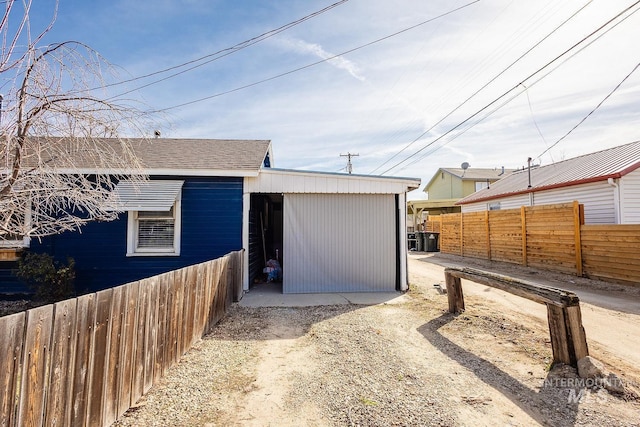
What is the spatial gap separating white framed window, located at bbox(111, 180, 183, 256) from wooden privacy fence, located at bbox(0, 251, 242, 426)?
12.3ft

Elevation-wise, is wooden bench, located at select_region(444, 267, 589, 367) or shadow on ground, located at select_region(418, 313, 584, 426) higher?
wooden bench, located at select_region(444, 267, 589, 367)

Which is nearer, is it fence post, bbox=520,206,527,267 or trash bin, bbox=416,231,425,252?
fence post, bbox=520,206,527,267

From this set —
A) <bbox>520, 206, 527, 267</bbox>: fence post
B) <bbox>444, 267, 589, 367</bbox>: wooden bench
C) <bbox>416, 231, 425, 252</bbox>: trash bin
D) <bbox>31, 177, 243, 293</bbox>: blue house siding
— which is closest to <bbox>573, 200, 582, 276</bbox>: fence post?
<bbox>520, 206, 527, 267</bbox>: fence post

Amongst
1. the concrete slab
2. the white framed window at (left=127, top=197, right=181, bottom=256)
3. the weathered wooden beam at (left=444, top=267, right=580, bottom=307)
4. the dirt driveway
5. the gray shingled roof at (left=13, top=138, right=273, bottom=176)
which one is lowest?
the dirt driveway

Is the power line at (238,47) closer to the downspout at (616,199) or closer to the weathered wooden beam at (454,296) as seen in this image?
the weathered wooden beam at (454,296)

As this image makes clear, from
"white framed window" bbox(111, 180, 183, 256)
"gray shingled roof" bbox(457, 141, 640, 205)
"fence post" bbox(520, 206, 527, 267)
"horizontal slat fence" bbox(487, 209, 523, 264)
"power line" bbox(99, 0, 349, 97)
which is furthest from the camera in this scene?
"horizontal slat fence" bbox(487, 209, 523, 264)

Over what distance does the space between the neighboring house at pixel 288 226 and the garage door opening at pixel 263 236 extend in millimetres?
769

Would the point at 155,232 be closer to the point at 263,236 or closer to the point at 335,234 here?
the point at 263,236

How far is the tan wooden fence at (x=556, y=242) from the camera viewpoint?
308 inches

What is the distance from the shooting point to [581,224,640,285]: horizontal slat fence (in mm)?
7555

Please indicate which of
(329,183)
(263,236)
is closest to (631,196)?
(329,183)

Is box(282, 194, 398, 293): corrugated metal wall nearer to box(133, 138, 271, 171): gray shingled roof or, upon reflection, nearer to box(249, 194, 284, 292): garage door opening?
box(249, 194, 284, 292): garage door opening

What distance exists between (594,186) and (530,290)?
31.5 feet

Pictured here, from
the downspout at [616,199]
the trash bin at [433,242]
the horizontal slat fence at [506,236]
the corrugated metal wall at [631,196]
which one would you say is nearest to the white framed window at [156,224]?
the horizontal slat fence at [506,236]
